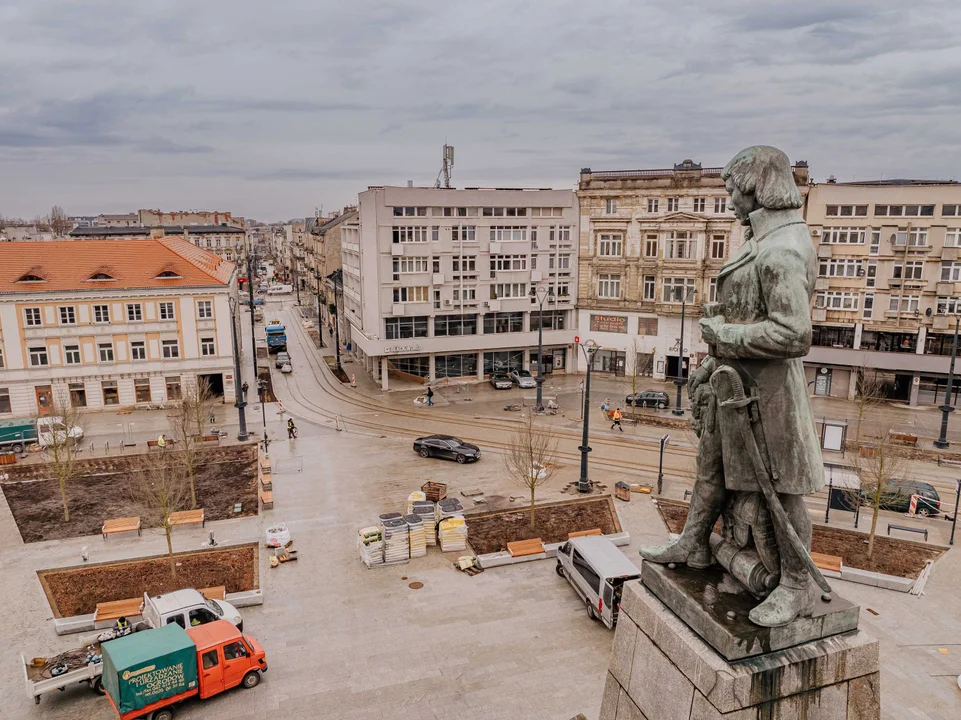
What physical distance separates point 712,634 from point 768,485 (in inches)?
67.3

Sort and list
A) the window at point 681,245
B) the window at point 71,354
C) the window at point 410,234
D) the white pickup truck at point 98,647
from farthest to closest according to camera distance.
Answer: the window at point 681,245
the window at point 410,234
the window at point 71,354
the white pickup truck at point 98,647

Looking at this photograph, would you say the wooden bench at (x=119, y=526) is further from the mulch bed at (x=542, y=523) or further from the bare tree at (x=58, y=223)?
the bare tree at (x=58, y=223)

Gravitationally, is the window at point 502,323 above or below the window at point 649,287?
below

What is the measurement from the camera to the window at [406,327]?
48219 millimetres

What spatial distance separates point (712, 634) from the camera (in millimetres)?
7266

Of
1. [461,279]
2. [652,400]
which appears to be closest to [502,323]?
[461,279]

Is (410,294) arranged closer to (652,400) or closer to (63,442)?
(652,400)

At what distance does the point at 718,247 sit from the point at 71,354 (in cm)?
4281

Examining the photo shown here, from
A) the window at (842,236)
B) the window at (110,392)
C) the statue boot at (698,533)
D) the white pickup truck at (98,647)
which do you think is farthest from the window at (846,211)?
the window at (110,392)

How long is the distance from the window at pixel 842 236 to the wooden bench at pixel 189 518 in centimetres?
4151

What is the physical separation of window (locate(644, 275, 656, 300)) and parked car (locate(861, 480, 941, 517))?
2588cm

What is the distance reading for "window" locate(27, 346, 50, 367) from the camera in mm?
40250

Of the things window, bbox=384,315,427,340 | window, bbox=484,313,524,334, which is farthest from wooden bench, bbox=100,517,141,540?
window, bbox=484,313,524,334

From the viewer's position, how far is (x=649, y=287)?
5094 cm
